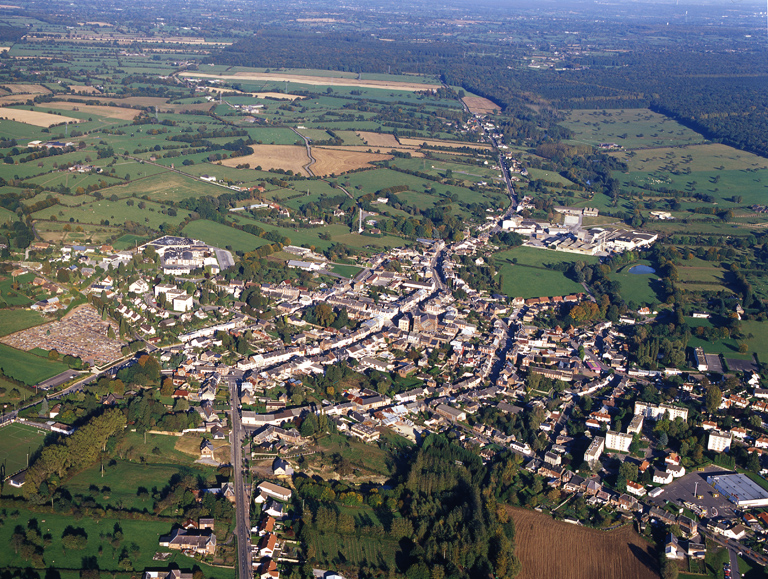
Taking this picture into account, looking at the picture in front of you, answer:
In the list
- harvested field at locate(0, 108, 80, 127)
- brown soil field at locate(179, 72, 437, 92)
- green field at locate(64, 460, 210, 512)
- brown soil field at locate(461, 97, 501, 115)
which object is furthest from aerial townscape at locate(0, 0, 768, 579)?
brown soil field at locate(179, 72, 437, 92)

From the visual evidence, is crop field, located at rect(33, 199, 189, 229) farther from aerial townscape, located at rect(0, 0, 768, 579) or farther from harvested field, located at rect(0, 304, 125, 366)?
harvested field, located at rect(0, 304, 125, 366)

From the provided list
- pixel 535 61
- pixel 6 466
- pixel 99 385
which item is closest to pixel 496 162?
pixel 99 385

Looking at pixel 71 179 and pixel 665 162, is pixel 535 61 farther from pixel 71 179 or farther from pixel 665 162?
pixel 71 179

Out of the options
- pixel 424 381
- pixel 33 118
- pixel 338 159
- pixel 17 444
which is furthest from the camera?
pixel 33 118

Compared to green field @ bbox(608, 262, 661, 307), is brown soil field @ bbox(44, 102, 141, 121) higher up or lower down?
higher up

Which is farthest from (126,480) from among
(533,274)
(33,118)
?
(33,118)

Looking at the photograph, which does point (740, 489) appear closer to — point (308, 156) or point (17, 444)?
point (17, 444)

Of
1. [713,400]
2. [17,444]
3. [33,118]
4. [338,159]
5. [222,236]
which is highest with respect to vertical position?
[33,118]
